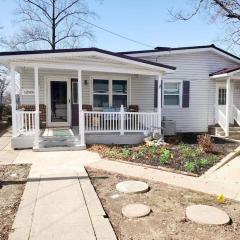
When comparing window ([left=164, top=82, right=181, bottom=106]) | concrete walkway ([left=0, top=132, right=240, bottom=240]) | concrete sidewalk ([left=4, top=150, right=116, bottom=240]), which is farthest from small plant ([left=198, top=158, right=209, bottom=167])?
window ([left=164, top=82, right=181, bottom=106])

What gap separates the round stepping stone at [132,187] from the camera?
628 cm

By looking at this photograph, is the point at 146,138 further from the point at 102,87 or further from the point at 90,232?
the point at 90,232

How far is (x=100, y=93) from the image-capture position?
14516 mm

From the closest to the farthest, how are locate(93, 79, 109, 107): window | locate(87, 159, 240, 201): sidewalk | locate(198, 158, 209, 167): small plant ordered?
1. locate(87, 159, 240, 201): sidewalk
2. locate(198, 158, 209, 167): small plant
3. locate(93, 79, 109, 107): window

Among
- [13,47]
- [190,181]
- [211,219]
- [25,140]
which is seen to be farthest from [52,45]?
[211,219]

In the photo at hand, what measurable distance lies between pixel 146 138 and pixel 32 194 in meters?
6.95

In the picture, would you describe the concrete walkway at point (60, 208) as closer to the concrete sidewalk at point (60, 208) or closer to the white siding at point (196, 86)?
the concrete sidewalk at point (60, 208)

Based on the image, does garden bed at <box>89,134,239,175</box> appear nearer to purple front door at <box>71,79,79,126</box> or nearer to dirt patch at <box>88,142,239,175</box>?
dirt patch at <box>88,142,239,175</box>

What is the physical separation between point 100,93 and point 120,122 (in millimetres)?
2768

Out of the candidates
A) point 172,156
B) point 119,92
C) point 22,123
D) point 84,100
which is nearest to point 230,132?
point 119,92

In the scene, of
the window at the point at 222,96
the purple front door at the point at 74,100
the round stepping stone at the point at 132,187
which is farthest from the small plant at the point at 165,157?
the window at the point at 222,96

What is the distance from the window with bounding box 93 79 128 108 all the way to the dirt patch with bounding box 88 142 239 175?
11.2 feet

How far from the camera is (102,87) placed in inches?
573

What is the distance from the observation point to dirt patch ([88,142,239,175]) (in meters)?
8.39
